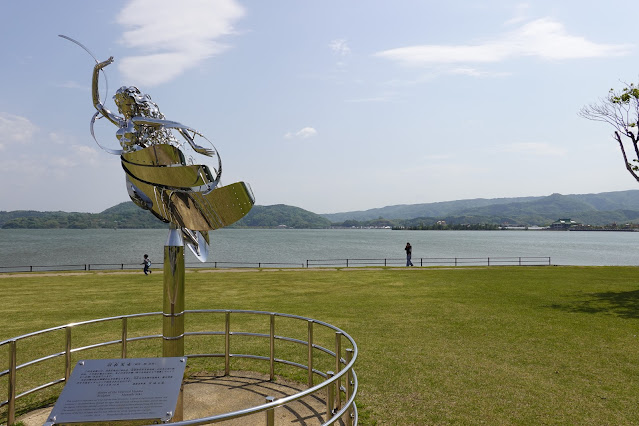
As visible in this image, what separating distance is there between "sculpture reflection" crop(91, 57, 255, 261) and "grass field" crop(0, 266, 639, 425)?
3956 mm

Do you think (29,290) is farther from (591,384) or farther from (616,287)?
(616,287)

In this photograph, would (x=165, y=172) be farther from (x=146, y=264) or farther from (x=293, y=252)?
(x=293, y=252)

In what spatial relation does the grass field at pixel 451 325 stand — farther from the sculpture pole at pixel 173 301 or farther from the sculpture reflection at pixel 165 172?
the sculpture reflection at pixel 165 172

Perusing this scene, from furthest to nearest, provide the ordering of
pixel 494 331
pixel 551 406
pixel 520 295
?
pixel 520 295 → pixel 494 331 → pixel 551 406

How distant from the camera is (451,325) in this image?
41.1 ft

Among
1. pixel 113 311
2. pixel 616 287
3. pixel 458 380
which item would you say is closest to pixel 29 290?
pixel 113 311

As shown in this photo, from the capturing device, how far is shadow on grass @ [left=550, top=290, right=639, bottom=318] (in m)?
14.3

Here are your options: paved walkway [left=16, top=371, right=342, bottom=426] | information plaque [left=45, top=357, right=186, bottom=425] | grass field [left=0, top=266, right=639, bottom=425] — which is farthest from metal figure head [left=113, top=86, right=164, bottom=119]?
grass field [left=0, top=266, right=639, bottom=425]

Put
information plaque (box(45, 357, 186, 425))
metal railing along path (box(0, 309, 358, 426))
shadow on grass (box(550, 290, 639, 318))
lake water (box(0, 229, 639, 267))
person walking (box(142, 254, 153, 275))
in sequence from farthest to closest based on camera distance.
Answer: lake water (box(0, 229, 639, 267)), person walking (box(142, 254, 153, 275)), shadow on grass (box(550, 290, 639, 318)), information plaque (box(45, 357, 186, 425)), metal railing along path (box(0, 309, 358, 426))

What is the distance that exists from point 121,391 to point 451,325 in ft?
32.3

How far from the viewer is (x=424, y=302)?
16281 millimetres

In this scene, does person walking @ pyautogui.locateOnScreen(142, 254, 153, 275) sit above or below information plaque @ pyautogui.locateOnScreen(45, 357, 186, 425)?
below

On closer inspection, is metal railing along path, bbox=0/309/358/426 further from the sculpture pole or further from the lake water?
the lake water

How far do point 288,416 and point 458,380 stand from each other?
3.51 meters
